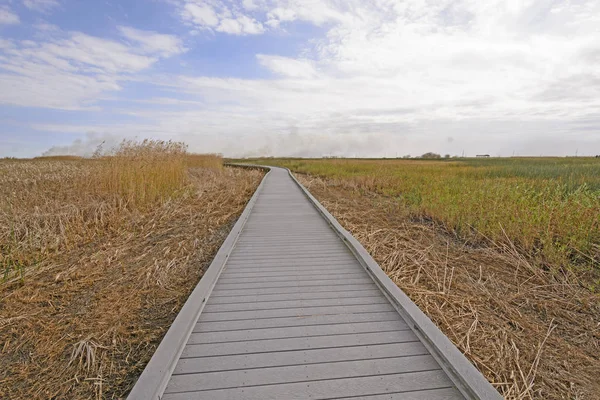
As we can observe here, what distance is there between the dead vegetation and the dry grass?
2774mm

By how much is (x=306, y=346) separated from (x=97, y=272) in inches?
130

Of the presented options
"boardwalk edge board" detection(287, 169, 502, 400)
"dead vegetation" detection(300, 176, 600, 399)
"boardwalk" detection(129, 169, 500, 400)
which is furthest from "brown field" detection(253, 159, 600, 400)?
"boardwalk" detection(129, 169, 500, 400)

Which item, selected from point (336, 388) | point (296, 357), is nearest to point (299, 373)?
point (296, 357)

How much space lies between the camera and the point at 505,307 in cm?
339

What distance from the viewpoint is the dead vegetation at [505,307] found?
239 cm

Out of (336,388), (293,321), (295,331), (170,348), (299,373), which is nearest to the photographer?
(336,388)

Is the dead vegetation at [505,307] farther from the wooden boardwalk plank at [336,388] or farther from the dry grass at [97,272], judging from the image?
the dry grass at [97,272]

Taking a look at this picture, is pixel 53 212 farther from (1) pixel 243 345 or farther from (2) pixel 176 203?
(1) pixel 243 345

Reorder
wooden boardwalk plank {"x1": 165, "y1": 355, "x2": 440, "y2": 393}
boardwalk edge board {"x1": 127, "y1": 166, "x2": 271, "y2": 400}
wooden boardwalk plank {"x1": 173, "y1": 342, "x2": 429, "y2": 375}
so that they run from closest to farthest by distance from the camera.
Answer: boardwalk edge board {"x1": 127, "y1": 166, "x2": 271, "y2": 400} → wooden boardwalk plank {"x1": 165, "y1": 355, "x2": 440, "y2": 393} → wooden boardwalk plank {"x1": 173, "y1": 342, "x2": 429, "y2": 375}

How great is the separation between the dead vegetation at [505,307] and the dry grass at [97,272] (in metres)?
2.77

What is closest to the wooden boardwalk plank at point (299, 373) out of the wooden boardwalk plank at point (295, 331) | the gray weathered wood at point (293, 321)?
the wooden boardwalk plank at point (295, 331)

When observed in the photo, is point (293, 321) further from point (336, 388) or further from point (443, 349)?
point (443, 349)

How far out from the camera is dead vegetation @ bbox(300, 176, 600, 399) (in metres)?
2.39

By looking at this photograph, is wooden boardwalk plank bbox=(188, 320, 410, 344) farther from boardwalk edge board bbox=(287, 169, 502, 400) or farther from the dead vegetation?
the dead vegetation
